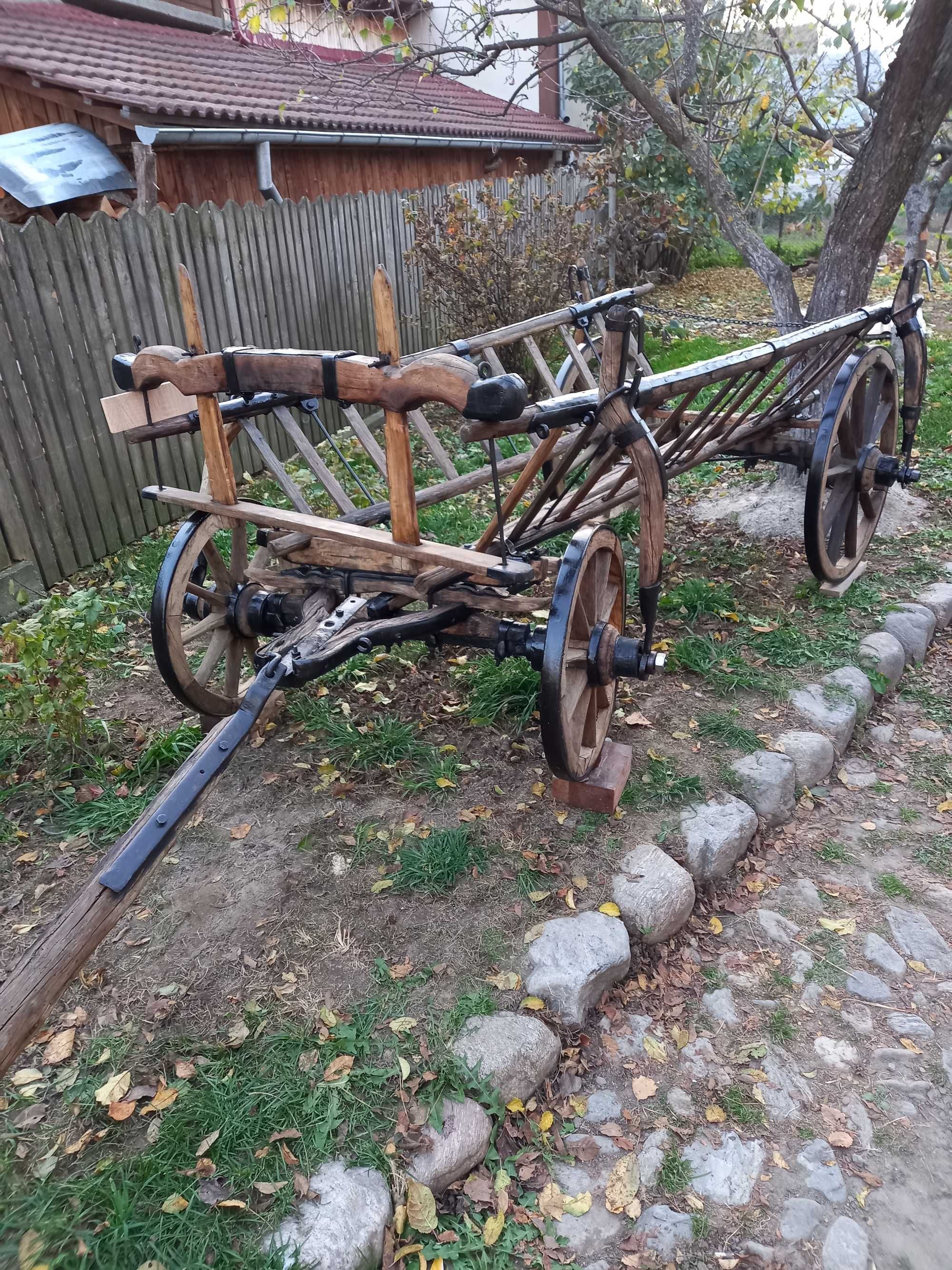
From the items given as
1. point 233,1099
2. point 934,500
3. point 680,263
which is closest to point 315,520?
point 233,1099

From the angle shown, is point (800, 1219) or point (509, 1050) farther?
point (509, 1050)

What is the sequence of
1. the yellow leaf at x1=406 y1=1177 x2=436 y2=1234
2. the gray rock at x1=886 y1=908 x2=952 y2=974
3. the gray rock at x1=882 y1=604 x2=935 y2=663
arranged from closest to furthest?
the yellow leaf at x1=406 y1=1177 x2=436 y2=1234 < the gray rock at x1=886 y1=908 x2=952 y2=974 < the gray rock at x1=882 y1=604 x2=935 y2=663

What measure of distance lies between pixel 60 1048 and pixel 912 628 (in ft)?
13.8

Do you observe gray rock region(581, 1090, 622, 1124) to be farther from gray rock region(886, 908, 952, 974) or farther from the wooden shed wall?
the wooden shed wall

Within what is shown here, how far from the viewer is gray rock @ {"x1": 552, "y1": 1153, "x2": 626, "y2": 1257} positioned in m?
2.19

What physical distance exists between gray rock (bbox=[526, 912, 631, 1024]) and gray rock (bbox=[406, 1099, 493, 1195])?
42cm

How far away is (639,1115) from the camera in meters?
2.49

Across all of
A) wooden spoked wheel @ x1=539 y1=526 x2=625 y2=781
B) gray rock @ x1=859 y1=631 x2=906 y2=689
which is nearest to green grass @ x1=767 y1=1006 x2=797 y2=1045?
→ wooden spoked wheel @ x1=539 y1=526 x2=625 y2=781

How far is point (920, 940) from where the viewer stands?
303cm

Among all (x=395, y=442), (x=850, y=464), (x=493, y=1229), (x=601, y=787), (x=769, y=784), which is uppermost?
(x=395, y=442)

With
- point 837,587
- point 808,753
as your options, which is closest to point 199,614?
point 808,753

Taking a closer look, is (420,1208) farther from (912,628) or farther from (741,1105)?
(912,628)

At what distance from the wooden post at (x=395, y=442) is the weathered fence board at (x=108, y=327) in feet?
10.8

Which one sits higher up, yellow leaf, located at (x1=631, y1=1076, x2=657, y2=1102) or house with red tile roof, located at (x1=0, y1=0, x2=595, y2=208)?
house with red tile roof, located at (x1=0, y1=0, x2=595, y2=208)
